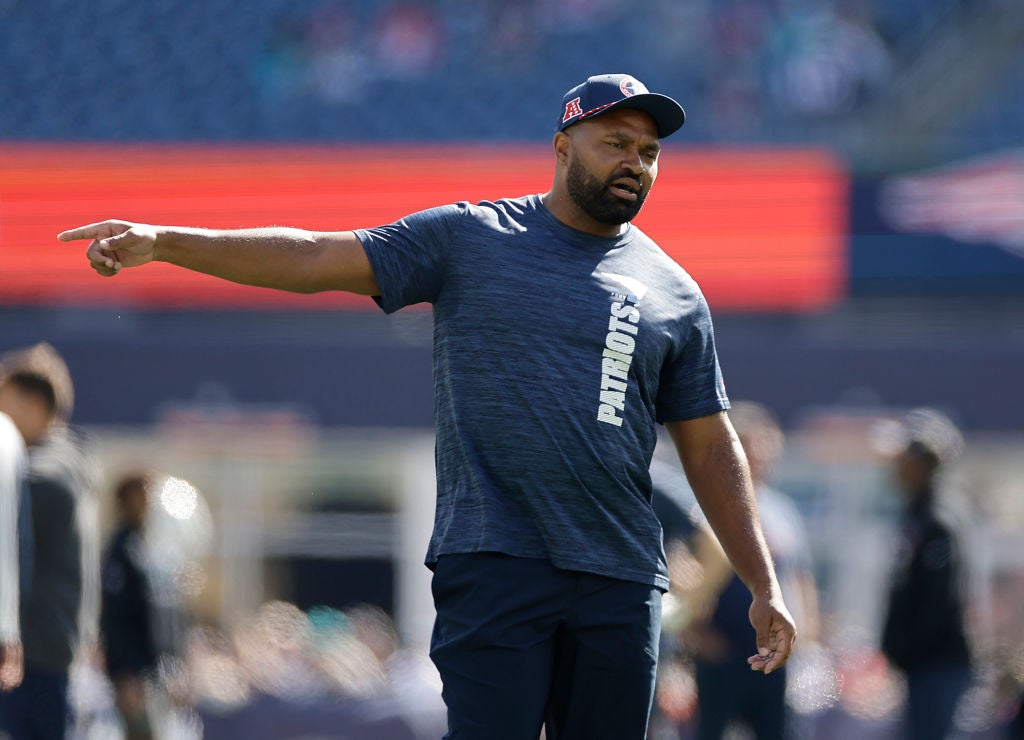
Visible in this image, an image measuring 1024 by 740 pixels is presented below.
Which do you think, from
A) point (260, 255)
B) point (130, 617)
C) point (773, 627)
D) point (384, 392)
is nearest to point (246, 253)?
point (260, 255)

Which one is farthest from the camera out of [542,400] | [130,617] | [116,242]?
[130,617]

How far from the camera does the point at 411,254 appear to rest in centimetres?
291

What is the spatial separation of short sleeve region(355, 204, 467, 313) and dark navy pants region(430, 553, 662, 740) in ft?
1.71

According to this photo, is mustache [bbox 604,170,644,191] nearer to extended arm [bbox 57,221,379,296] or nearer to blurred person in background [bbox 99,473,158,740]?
extended arm [bbox 57,221,379,296]

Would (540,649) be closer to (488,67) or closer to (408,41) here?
(488,67)

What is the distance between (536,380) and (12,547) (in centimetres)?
238

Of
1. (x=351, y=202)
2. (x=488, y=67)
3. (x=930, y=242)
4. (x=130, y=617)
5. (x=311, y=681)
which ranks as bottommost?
(x=311, y=681)

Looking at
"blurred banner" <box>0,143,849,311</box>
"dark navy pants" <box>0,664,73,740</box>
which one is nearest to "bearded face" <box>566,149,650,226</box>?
"dark navy pants" <box>0,664,73,740</box>

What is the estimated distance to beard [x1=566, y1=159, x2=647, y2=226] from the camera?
9.71 ft

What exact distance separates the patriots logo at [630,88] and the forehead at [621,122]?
38mm

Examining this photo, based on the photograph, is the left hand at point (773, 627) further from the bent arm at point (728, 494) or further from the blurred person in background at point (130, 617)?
the blurred person in background at point (130, 617)

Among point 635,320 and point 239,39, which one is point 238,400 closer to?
point 239,39

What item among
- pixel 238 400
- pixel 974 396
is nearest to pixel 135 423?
pixel 238 400

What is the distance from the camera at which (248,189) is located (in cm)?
1204
